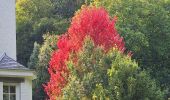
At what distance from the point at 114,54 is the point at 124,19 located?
2278 cm

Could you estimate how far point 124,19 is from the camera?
146 feet

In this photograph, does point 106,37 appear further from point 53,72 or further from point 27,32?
point 27,32

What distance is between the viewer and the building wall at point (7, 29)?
23.7 metres

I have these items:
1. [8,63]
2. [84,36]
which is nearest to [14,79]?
[8,63]

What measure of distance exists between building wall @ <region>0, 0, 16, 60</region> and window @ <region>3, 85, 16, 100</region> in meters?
2.11

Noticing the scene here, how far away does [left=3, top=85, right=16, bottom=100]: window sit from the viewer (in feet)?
70.5

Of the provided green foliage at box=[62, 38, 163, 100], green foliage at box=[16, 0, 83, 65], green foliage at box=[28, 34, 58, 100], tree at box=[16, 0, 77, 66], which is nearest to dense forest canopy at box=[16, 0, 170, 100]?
green foliage at box=[28, 34, 58, 100]

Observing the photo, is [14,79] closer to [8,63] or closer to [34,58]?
[8,63]

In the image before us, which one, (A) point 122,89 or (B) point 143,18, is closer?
(A) point 122,89

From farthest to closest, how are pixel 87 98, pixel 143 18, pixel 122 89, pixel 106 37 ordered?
pixel 143 18 → pixel 106 37 → pixel 87 98 → pixel 122 89

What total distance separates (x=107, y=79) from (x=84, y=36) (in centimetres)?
1651

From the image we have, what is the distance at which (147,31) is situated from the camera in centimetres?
4453

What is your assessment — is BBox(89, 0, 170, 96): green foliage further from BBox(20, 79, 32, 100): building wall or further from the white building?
BBox(20, 79, 32, 100): building wall

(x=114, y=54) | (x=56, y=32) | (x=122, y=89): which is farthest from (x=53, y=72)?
(x=122, y=89)
